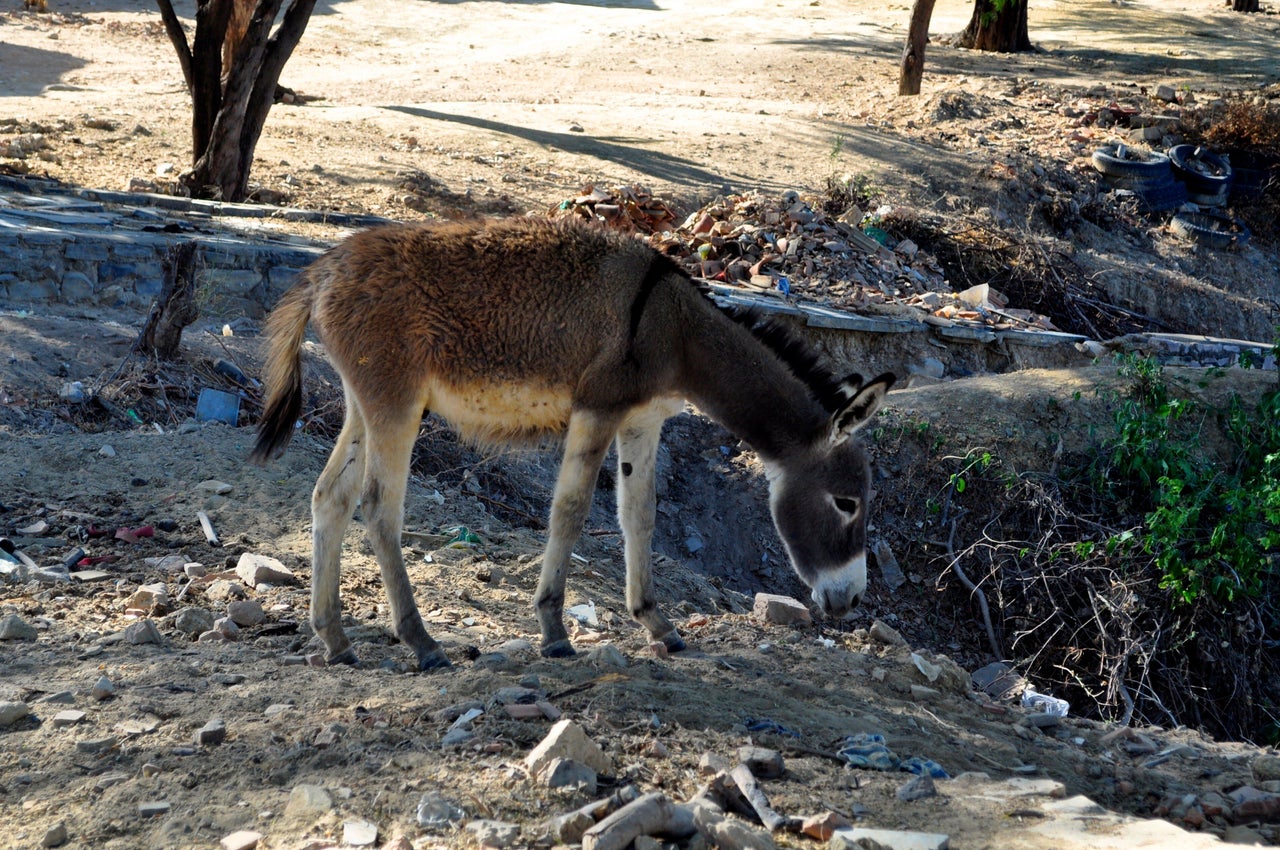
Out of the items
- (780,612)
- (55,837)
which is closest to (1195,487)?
(780,612)

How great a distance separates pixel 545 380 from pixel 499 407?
→ 252mm

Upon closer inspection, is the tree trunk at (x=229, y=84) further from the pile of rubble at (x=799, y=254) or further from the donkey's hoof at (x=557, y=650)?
the donkey's hoof at (x=557, y=650)

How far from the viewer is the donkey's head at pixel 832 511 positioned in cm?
558

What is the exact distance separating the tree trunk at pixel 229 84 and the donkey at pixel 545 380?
9792mm

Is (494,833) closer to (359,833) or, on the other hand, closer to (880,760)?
(359,833)

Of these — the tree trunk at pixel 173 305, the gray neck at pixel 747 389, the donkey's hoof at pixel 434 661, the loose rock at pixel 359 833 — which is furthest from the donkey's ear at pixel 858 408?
the tree trunk at pixel 173 305

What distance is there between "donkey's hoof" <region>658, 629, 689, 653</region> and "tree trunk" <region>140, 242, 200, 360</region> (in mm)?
4922

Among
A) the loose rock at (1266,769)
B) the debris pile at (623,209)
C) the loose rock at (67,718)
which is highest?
the debris pile at (623,209)

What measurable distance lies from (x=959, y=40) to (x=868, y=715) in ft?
85.4

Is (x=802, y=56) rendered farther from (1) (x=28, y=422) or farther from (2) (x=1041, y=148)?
(1) (x=28, y=422)

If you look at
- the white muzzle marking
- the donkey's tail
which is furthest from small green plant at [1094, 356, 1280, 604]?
the donkey's tail

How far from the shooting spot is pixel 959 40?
27.7m

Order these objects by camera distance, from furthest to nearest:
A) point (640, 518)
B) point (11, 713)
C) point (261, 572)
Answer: point (261, 572) → point (640, 518) → point (11, 713)

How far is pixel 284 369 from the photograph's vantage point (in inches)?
218
